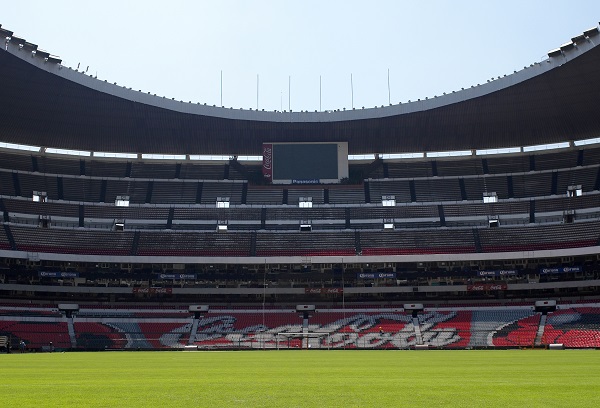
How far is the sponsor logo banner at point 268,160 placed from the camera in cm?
7588

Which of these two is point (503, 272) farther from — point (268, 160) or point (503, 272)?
point (268, 160)

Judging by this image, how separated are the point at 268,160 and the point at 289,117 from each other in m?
7.57

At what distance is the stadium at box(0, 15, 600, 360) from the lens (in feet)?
200

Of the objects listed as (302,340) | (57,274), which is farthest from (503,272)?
(57,274)

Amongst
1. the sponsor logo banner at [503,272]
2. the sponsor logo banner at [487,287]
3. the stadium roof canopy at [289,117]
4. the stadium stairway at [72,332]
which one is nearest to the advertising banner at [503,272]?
the sponsor logo banner at [503,272]

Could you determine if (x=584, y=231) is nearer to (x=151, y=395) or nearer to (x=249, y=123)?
(x=249, y=123)

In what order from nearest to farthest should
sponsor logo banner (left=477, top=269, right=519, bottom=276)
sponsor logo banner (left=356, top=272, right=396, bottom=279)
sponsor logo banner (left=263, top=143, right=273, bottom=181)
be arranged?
sponsor logo banner (left=477, top=269, right=519, bottom=276) < sponsor logo banner (left=356, top=272, right=396, bottom=279) < sponsor logo banner (left=263, top=143, right=273, bottom=181)

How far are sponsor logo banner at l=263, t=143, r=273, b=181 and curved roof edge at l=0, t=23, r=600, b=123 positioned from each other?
6304 millimetres

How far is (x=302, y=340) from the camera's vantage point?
198ft

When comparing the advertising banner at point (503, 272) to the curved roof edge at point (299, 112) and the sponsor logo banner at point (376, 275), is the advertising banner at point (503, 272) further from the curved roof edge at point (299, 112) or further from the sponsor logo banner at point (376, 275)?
the curved roof edge at point (299, 112)

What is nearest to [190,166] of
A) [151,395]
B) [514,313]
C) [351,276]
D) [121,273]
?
[121,273]

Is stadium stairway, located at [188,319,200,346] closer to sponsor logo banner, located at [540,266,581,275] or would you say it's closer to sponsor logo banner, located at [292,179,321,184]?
sponsor logo banner, located at [292,179,321,184]

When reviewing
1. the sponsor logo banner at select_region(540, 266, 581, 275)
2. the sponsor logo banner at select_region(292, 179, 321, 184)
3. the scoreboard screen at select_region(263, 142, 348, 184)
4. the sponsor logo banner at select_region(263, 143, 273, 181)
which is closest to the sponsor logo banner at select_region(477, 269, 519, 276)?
the sponsor logo banner at select_region(540, 266, 581, 275)

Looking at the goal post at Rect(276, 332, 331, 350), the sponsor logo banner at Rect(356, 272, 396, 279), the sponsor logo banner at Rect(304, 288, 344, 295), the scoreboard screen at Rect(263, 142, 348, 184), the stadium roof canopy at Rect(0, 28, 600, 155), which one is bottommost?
the goal post at Rect(276, 332, 331, 350)
